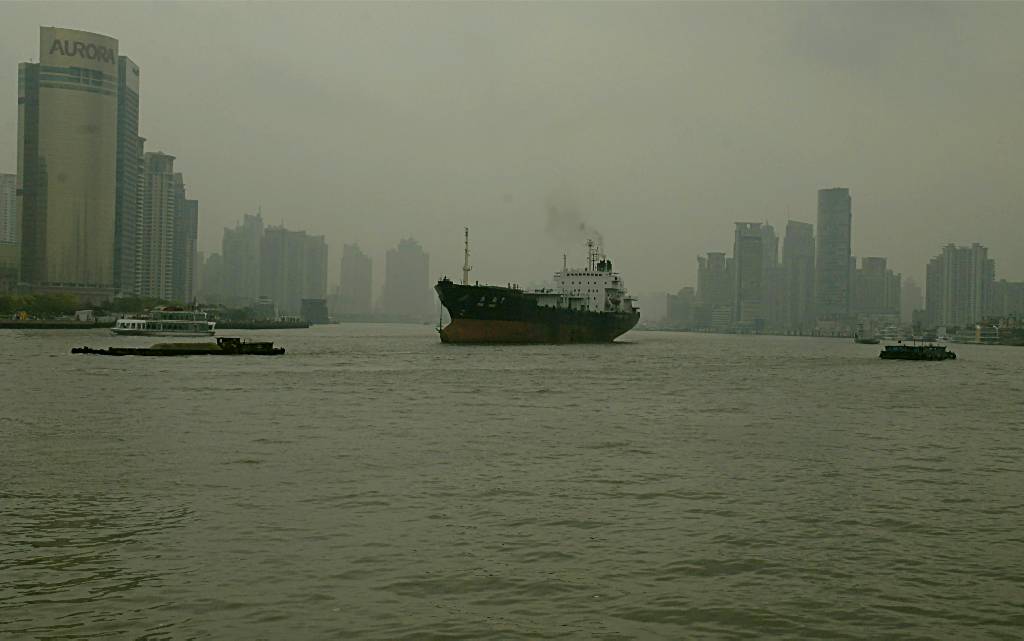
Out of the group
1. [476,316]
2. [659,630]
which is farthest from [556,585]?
[476,316]

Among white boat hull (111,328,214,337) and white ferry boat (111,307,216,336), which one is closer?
white boat hull (111,328,214,337)

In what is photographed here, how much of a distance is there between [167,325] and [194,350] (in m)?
32.5

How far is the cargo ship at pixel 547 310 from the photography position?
69438 mm

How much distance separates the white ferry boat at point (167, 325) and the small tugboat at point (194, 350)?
26846 millimetres

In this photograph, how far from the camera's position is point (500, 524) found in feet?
40.9

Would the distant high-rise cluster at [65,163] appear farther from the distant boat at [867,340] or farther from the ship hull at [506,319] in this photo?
the distant boat at [867,340]

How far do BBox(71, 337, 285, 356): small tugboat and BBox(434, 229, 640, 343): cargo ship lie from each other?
14.1 meters

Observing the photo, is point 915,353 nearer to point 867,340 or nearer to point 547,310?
point 547,310

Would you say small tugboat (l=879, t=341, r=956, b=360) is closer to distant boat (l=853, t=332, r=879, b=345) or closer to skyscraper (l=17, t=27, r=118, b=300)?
distant boat (l=853, t=332, r=879, b=345)

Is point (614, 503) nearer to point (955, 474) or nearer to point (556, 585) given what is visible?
point (556, 585)

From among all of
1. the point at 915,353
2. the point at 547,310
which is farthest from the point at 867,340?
the point at 547,310

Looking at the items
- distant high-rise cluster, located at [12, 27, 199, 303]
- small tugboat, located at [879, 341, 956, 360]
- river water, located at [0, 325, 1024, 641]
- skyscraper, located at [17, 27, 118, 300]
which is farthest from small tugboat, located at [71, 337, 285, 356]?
skyscraper, located at [17, 27, 118, 300]

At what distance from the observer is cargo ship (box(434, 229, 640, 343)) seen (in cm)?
6944

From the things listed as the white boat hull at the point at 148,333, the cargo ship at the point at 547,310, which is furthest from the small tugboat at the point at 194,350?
the white boat hull at the point at 148,333
